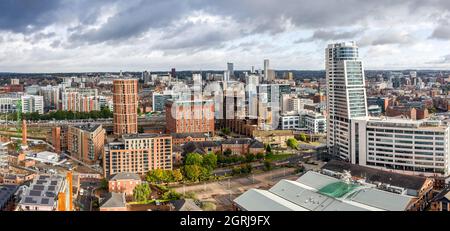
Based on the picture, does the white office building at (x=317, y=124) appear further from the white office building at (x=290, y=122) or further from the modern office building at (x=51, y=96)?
the modern office building at (x=51, y=96)

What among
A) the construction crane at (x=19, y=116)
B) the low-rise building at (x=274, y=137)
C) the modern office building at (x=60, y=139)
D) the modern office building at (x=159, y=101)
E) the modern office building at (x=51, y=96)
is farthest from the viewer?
the modern office building at (x=159, y=101)

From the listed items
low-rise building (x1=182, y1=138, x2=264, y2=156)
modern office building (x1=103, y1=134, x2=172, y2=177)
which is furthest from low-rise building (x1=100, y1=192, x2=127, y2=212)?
low-rise building (x1=182, y1=138, x2=264, y2=156)

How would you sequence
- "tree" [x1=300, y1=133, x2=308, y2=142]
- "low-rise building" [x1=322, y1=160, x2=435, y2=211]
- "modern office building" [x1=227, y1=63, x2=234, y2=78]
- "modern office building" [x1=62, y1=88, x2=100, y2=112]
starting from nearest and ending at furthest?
"low-rise building" [x1=322, y1=160, x2=435, y2=211] → "tree" [x1=300, y1=133, x2=308, y2=142] → "modern office building" [x1=227, y1=63, x2=234, y2=78] → "modern office building" [x1=62, y1=88, x2=100, y2=112]

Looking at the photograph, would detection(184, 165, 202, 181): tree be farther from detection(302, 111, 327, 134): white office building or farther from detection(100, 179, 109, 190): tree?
detection(302, 111, 327, 134): white office building

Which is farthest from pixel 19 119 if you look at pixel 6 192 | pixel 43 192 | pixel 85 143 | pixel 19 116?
pixel 43 192

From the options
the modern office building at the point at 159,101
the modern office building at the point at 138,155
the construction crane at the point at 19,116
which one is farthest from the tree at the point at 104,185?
the modern office building at the point at 159,101

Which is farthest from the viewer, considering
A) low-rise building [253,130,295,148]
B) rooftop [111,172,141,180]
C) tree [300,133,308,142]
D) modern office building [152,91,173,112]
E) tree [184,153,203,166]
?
modern office building [152,91,173,112]
